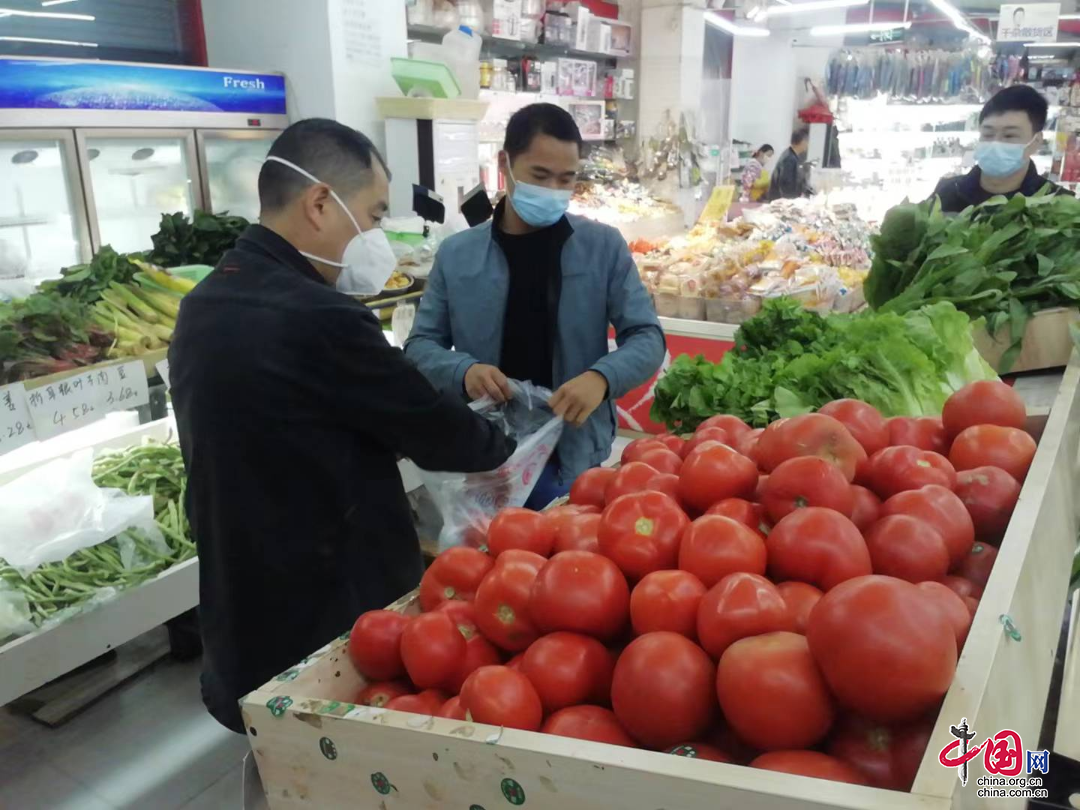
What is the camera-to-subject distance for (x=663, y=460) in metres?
1.51

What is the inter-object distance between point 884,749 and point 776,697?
0.40 feet

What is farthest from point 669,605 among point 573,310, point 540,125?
point 540,125

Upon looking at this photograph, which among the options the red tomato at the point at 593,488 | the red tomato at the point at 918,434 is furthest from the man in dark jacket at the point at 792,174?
the red tomato at the point at 593,488

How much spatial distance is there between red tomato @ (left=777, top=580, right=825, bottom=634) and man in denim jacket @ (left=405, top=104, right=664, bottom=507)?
1.39m

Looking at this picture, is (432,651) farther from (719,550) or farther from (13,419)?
(13,419)

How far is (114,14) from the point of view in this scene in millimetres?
4375

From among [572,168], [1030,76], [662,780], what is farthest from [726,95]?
[662,780]

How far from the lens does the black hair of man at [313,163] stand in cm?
174

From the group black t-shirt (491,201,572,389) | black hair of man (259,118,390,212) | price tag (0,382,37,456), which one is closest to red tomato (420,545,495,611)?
black hair of man (259,118,390,212)

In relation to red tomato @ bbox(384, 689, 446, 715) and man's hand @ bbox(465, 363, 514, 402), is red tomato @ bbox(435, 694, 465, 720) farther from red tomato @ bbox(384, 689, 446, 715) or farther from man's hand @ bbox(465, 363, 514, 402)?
man's hand @ bbox(465, 363, 514, 402)

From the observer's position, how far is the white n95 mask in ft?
6.14

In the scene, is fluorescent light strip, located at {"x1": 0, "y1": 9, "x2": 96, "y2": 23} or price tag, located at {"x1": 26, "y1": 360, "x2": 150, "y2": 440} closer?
price tag, located at {"x1": 26, "y1": 360, "x2": 150, "y2": 440}

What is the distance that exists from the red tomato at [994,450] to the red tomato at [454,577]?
83 centimetres
